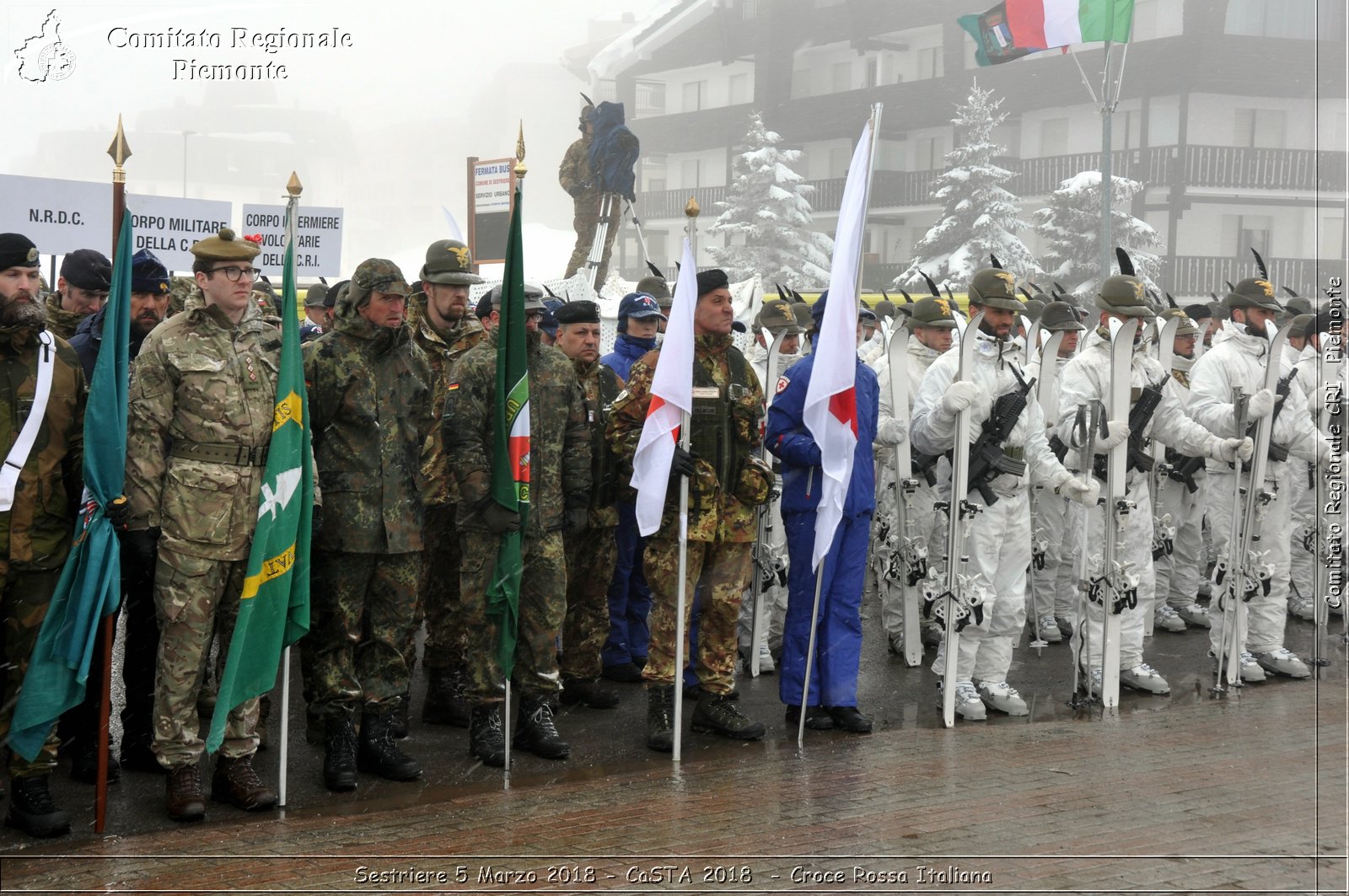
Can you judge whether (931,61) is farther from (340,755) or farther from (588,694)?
(340,755)

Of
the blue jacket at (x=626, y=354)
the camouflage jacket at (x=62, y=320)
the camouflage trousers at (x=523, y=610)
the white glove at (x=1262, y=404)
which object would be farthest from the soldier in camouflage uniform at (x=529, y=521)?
the white glove at (x=1262, y=404)

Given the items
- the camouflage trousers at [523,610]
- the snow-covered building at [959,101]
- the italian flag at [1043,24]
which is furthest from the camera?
the snow-covered building at [959,101]

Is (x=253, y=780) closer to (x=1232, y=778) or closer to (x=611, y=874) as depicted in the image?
(x=611, y=874)

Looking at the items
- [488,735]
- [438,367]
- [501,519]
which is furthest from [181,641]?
[438,367]

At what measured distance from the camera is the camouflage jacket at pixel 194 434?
17.5 ft

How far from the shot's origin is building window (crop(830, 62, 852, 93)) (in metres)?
26.2

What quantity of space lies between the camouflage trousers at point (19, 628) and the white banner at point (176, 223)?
4023 mm

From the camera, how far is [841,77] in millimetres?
26188

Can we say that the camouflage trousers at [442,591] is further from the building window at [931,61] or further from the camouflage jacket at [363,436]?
the building window at [931,61]

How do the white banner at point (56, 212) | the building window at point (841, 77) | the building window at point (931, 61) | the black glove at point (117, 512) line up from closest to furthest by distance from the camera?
the black glove at point (117, 512)
the white banner at point (56, 212)
the building window at point (841, 77)
the building window at point (931, 61)

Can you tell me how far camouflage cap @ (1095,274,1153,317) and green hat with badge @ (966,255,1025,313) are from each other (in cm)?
67

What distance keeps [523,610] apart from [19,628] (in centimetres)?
222

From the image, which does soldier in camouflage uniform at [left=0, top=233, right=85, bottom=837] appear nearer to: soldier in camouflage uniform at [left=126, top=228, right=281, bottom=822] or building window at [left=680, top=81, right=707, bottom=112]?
soldier in camouflage uniform at [left=126, top=228, right=281, bottom=822]

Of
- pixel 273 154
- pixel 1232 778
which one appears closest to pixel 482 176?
pixel 273 154
